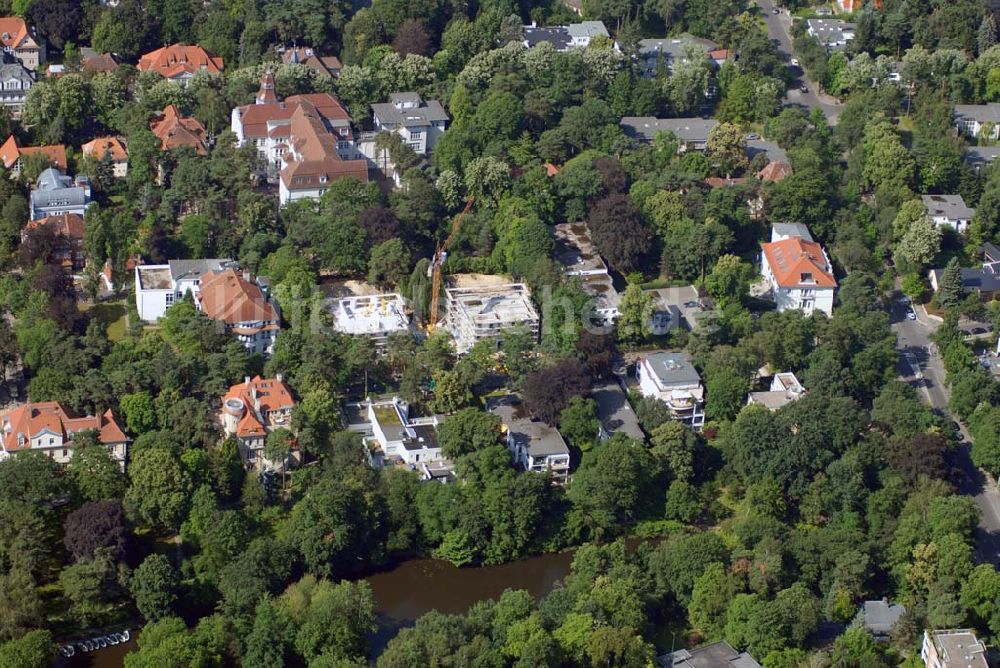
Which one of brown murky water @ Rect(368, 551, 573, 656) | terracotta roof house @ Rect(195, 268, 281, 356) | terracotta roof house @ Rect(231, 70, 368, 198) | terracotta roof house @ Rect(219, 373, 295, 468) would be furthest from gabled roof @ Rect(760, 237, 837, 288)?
terracotta roof house @ Rect(219, 373, 295, 468)

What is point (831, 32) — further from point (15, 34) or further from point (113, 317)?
point (113, 317)

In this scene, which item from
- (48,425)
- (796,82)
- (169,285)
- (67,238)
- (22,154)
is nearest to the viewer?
(48,425)

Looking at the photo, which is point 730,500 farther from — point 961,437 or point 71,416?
point 71,416

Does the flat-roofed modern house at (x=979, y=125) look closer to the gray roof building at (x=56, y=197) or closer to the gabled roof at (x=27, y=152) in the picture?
the gray roof building at (x=56, y=197)

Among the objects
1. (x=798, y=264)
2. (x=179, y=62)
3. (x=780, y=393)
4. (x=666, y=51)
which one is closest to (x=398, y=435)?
(x=780, y=393)

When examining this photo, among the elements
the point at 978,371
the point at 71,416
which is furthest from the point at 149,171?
the point at 978,371

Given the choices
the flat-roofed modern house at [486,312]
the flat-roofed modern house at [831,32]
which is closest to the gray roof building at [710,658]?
the flat-roofed modern house at [486,312]

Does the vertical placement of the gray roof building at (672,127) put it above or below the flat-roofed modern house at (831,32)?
below

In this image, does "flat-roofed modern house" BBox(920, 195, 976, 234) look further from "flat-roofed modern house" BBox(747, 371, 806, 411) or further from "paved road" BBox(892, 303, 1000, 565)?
"flat-roofed modern house" BBox(747, 371, 806, 411)
